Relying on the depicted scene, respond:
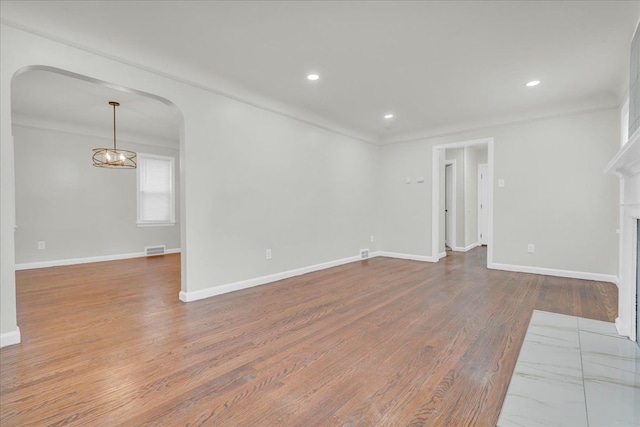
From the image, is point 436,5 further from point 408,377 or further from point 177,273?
point 177,273

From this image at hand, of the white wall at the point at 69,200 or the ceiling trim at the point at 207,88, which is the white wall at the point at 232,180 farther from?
the white wall at the point at 69,200

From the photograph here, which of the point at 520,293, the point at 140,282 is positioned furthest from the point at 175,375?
the point at 520,293

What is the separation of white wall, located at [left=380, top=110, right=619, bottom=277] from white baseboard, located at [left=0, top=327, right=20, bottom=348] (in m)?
5.75

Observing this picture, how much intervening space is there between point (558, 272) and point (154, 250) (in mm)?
7352

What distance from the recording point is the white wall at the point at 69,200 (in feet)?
16.2

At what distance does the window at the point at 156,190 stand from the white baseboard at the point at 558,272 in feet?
21.4

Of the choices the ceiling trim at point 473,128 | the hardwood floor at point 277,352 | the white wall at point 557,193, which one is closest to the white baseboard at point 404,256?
the white wall at point 557,193

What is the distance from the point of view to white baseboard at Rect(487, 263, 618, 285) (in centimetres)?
404

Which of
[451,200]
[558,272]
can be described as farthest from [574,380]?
[451,200]

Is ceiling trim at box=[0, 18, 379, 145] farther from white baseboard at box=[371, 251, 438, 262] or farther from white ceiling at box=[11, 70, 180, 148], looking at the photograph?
white baseboard at box=[371, 251, 438, 262]

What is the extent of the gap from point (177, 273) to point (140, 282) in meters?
0.64

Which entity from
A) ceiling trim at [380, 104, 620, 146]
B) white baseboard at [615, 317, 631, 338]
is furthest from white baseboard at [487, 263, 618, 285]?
ceiling trim at [380, 104, 620, 146]

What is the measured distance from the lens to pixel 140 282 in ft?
13.5

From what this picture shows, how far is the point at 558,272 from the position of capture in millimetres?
4355
